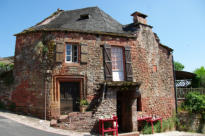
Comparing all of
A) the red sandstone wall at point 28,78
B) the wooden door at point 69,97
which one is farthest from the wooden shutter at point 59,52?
the wooden door at point 69,97

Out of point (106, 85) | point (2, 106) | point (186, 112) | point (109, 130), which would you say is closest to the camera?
point (109, 130)

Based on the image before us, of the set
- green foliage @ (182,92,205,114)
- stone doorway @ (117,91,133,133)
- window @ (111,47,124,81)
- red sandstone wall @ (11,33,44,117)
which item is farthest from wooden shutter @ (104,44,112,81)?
green foliage @ (182,92,205,114)

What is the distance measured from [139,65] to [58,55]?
5311mm

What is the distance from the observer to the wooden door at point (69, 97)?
9.54 meters

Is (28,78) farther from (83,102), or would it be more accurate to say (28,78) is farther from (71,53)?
(83,102)

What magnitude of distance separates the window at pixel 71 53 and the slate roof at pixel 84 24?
101cm

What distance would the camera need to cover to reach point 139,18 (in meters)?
12.5

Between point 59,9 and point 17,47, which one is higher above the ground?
point 59,9

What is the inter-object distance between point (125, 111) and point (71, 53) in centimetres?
470

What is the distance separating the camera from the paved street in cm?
658

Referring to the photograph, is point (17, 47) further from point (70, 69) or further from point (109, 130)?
point (109, 130)

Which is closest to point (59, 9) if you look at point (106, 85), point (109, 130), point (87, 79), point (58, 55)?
point (58, 55)

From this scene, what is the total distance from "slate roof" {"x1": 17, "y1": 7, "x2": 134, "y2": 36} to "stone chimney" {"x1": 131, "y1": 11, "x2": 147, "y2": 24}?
115 cm

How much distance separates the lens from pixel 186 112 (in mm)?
12930
